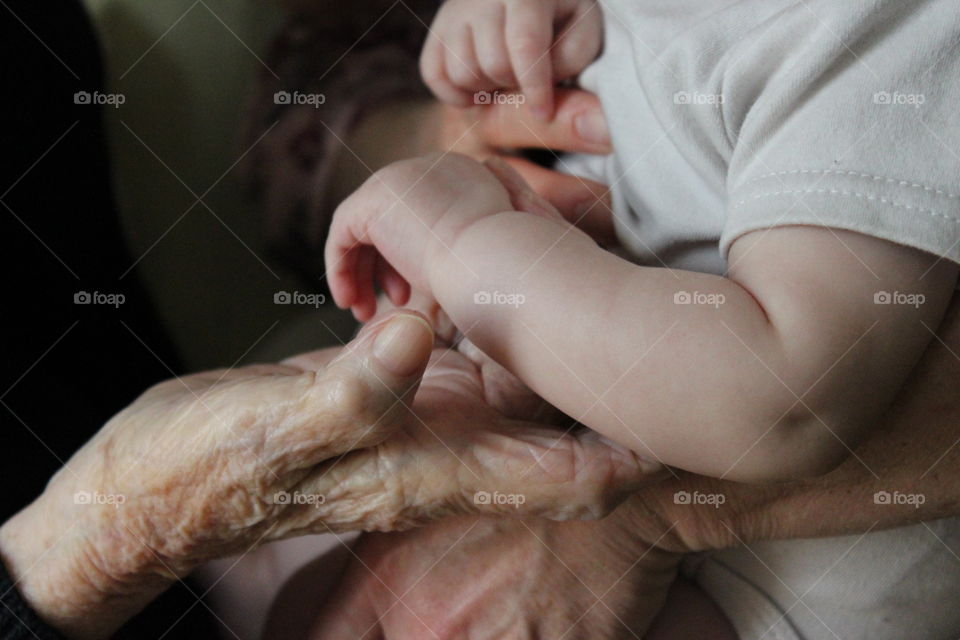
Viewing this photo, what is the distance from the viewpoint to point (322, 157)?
1.41m

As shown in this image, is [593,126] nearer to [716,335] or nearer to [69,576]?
[716,335]

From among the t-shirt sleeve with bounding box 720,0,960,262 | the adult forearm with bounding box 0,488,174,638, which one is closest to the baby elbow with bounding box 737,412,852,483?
the t-shirt sleeve with bounding box 720,0,960,262

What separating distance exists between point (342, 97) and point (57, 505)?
2.86 ft

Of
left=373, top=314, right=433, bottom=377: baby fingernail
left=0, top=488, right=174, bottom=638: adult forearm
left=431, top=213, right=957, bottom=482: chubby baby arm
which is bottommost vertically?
left=0, top=488, right=174, bottom=638: adult forearm

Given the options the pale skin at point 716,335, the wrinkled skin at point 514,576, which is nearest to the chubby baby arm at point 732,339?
the pale skin at point 716,335

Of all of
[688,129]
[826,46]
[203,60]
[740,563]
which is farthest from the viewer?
[203,60]

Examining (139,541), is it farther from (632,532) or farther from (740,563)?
(740,563)

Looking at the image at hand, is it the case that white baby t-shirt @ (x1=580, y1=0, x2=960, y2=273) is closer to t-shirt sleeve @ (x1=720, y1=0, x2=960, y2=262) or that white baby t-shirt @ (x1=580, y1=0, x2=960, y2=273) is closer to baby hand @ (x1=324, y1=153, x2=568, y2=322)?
t-shirt sleeve @ (x1=720, y1=0, x2=960, y2=262)

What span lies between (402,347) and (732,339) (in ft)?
0.76

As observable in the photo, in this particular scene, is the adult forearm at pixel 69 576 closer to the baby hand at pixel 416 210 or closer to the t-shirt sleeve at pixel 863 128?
the baby hand at pixel 416 210

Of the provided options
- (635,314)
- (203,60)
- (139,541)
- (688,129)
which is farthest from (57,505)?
(203,60)

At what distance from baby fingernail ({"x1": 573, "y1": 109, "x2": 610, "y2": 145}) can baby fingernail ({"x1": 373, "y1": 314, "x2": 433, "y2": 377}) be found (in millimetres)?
448

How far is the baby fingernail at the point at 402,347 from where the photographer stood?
0.53m

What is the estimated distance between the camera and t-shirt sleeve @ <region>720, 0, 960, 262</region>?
1.74 feet
